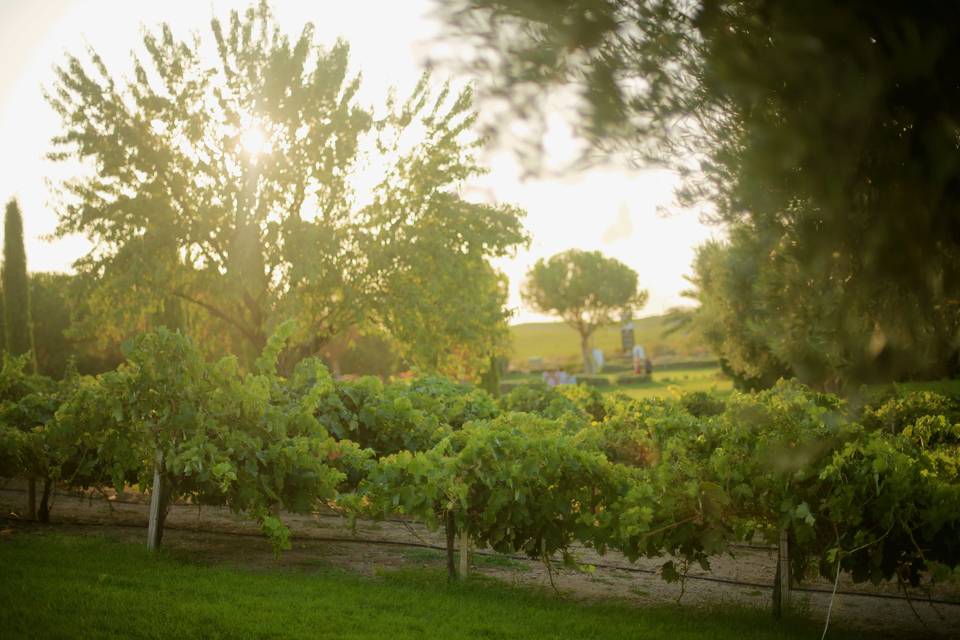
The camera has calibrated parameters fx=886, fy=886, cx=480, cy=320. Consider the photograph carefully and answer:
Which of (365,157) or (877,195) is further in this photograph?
(365,157)

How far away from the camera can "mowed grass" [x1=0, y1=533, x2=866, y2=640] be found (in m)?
5.35

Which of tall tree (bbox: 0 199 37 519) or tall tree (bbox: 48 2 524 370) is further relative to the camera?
tall tree (bbox: 0 199 37 519)

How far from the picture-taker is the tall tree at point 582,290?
8119 cm

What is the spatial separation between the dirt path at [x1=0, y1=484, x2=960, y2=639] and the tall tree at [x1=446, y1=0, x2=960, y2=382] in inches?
116

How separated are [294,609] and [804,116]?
442 cm

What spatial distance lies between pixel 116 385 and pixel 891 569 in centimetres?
627

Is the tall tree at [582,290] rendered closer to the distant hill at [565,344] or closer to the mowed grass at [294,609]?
the distant hill at [565,344]

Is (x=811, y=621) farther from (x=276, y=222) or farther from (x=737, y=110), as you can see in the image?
(x=276, y=222)

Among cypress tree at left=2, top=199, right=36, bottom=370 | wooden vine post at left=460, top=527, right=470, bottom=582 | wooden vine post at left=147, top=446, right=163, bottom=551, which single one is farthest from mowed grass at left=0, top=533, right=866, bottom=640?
cypress tree at left=2, top=199, right=36, bottom=370

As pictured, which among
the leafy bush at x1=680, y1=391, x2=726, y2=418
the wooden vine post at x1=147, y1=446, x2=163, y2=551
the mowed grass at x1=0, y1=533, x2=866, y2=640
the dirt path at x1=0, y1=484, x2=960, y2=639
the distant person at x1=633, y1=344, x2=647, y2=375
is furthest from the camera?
the distant person at x1=633, y1=344, x2=647, y2=375

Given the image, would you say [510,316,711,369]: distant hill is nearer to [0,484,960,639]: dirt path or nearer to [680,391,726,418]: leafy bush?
[680,391,726,418]: leafy bush

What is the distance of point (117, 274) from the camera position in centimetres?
2089

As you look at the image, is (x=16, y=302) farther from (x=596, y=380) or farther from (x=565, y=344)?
(x=565, y=344)

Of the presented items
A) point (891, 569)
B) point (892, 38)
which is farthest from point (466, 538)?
point (892, 38)
